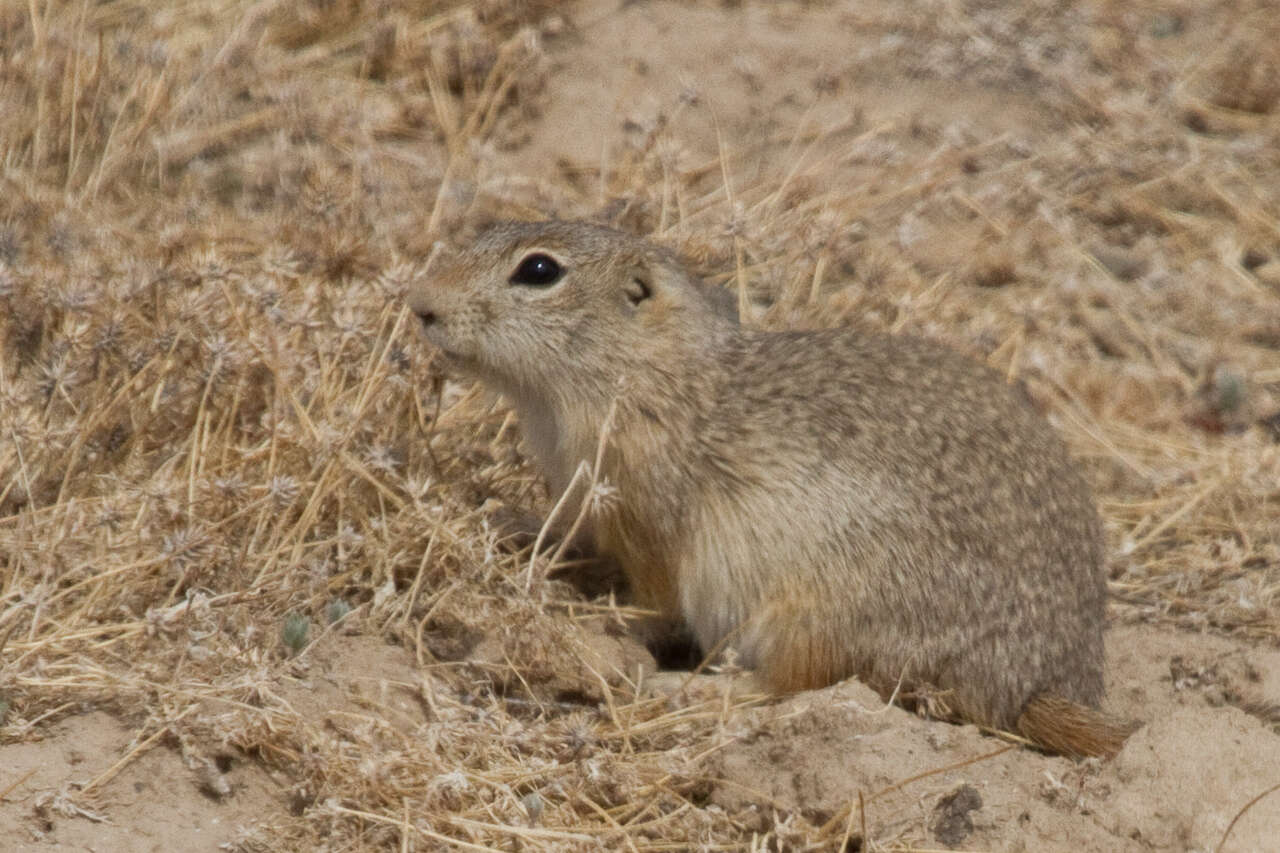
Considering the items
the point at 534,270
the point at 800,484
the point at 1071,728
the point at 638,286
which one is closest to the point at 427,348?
the point at 534,270

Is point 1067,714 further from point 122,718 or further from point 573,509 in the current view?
point 122,718

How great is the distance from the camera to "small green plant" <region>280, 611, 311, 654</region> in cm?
404

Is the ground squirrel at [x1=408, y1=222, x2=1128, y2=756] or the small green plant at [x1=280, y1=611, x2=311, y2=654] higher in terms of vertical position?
the ground squirrel at [x1=408, y1=222, x2=1128, y2=756]

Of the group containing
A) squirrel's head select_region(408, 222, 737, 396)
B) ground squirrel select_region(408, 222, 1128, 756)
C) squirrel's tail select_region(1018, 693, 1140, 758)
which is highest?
squirrel's head select_region(408, 222, 737, 396)

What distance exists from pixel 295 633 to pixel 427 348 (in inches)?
38.8

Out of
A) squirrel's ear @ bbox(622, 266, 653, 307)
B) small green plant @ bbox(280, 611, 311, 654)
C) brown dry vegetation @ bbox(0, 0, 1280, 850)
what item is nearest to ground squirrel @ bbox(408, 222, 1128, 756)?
squirrel's ear @ bbox(622, 266, 653, 307)

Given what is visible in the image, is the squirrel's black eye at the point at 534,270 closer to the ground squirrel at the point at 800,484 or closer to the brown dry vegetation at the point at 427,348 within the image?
the ground squirrel at the point at 800,484

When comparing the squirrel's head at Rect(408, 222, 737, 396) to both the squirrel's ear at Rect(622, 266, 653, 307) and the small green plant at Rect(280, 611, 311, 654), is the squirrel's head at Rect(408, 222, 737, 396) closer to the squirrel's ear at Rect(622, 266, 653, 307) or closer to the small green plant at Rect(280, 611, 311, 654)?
the squirrel's ear at Rect(622, 266, 653, 307)

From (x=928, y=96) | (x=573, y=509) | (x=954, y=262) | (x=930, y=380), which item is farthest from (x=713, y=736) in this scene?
(x=928, y=96)

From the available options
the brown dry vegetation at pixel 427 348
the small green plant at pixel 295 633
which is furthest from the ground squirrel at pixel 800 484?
the small green plant at pixel 295 633

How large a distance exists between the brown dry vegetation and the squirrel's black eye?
19.0 inches

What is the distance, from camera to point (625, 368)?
4336mm

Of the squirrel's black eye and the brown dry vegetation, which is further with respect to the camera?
the squirrel's black eye

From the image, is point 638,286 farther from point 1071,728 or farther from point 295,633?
point 1071,728
